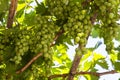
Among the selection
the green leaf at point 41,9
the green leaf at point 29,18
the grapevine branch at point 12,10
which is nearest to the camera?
the grapevine branch at point 12,10

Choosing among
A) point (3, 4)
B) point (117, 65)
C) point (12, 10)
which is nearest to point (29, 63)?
point (12, 10)

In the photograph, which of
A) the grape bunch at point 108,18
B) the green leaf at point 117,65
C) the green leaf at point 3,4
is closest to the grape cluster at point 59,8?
the grape bunch at point 108,18

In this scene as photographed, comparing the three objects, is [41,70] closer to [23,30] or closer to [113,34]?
[23,30]

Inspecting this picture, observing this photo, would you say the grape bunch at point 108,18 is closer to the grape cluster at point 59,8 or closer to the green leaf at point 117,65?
the grape cluster at point 59,8

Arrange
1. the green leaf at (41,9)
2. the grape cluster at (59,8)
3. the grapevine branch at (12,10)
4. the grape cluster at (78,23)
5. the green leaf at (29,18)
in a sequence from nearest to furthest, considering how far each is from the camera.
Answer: the grape cluster at (78,23), the grape cluster at (59,8), the grapevine branch at (12,10), the green leaf at (41,9), the green leaf at (29,18)

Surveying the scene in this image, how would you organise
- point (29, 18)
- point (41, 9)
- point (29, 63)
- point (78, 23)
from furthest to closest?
point (29, 18) < point (41, 9) < point (29, 63) < point (78, 23)

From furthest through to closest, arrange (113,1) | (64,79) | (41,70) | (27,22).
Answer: (27,22) < (64,79) < (41,70) < (113,1)

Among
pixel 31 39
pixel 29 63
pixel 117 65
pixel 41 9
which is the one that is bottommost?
pixel 117 65

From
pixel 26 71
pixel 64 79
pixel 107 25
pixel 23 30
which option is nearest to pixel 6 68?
pixel 26 71

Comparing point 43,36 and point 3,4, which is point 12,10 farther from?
point 43,36

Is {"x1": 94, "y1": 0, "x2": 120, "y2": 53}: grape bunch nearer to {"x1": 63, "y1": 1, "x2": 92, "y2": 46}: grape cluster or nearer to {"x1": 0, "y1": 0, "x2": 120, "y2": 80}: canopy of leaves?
{"x1": 0, "y1": 0, "x2": 120, "y2": 80}: canopy of leaves

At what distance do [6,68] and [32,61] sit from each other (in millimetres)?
179

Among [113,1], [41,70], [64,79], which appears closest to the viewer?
[113,1]

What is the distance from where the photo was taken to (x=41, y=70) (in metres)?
2.49
